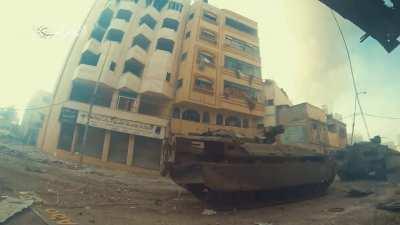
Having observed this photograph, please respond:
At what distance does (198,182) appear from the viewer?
7.95 m

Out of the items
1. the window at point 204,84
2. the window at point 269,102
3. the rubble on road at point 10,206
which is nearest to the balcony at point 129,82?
the window at point 204,84

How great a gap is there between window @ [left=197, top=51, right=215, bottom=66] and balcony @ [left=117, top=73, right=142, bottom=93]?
5.57 metres

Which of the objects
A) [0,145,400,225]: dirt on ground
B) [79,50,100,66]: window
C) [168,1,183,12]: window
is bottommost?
[0,145,400,225]: dirt on ground

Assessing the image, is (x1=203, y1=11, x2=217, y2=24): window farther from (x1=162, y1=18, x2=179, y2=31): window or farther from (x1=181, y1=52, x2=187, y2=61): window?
(x1=181, y1=52, x2=187, y2=61): window

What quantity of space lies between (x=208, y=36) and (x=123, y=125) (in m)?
11.5

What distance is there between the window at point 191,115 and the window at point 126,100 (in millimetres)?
4465

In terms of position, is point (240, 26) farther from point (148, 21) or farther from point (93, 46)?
point (93, 46)

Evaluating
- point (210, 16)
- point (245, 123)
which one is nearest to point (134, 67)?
point (210, 16)

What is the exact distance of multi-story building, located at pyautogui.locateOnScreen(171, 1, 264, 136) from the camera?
23344mm

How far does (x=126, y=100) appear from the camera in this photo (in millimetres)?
23016

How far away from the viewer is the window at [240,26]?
28.3 m

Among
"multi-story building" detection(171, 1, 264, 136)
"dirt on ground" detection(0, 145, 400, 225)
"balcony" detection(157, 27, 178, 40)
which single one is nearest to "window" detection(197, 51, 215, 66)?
"multi-story building" detection(171, 1, 264, 136)

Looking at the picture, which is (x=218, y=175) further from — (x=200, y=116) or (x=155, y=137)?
(x=200, y=116)

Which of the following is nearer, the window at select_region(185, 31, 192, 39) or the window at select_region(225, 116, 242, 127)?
the window at select_region(225, 116, 242, 127)
